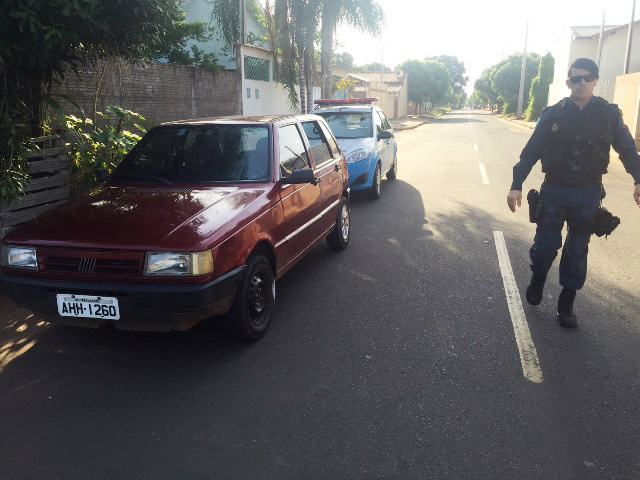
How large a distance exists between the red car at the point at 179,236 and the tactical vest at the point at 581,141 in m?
1.97

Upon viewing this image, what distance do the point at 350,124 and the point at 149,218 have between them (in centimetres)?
734

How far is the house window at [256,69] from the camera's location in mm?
18812

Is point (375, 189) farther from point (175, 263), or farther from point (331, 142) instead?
point (175, 263)

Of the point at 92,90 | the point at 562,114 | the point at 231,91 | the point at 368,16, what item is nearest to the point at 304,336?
the point at 562,114

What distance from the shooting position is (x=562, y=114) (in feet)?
14.6

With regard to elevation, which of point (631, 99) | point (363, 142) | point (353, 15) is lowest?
point (363, 142)

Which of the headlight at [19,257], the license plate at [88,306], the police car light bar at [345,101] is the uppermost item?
the police car light bar at [345,101]

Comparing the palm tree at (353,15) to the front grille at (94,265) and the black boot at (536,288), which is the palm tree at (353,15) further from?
the front grille at (94,265)

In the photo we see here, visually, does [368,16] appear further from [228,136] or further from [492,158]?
[228,136]

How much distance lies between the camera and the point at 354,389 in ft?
11.9

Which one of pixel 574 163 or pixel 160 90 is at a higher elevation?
pixel 160 90

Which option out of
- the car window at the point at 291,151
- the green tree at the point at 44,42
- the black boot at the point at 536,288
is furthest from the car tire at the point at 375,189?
the black boot at the point at 536,288

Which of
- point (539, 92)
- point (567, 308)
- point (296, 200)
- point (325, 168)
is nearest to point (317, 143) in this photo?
point (325, 168)

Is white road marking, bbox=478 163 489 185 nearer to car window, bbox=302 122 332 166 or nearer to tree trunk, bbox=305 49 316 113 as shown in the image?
car window, bbox=302 122 332 166
